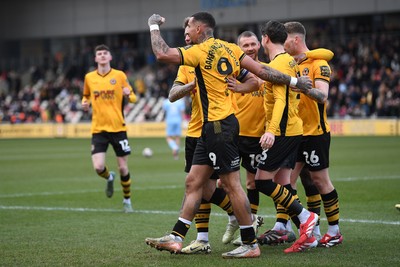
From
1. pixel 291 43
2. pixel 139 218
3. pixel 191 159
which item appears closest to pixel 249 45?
pixel 291 43

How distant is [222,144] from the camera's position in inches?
336

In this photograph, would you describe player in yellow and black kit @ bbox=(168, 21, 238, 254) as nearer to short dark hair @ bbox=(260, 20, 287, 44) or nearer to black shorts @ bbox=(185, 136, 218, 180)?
black shorts @ bbox=(185, 136, 218, 180)

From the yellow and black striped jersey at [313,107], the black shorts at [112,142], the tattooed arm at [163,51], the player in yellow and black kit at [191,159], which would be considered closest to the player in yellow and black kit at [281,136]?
the yellow and black striped jersey at [313,107]

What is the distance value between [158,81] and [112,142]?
36.6 metres

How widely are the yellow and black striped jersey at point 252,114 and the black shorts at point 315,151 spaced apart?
652mm

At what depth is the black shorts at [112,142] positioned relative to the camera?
46.4ft

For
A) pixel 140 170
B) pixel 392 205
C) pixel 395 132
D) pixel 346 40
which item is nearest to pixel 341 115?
pixel 395 132

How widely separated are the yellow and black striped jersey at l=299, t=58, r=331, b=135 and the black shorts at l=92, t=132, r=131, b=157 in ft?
16.6

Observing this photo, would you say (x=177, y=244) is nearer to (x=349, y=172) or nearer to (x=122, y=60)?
(x=349, y=172)

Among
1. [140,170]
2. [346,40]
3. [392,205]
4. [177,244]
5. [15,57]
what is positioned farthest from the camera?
[15,57]

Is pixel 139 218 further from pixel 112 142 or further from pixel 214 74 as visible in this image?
pixel 214 74

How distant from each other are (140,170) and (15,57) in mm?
41504

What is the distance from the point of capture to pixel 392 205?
13203 millimetres

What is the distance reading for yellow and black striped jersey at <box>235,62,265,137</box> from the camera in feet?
33.3
